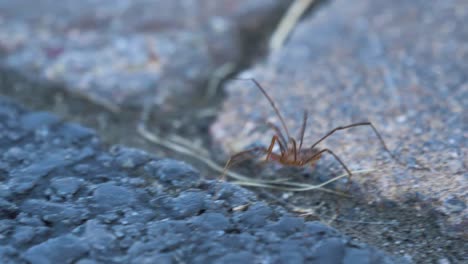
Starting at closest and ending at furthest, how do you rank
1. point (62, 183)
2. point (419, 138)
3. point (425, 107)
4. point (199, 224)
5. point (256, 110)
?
point (199, 224)
point (62, 183)
point (419, 138)
point (425, 107)
point (256, 110)

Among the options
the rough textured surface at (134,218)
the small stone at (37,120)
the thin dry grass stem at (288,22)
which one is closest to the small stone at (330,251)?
the rough textured surface at (134,218)

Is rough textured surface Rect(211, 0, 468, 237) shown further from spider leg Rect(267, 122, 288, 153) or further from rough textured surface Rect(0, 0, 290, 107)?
rough textured surface Rect(0, 0, 290, 107)

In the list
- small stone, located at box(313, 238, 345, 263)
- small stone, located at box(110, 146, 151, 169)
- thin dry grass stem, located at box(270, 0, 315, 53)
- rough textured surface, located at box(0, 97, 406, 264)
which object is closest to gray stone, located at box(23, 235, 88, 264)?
rough textured surface, located at box(0, 97, 406, 264)

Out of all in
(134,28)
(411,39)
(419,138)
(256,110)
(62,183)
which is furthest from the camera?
(134,28)

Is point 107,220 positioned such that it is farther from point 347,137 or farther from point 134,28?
point 134,28

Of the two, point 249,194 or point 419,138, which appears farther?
point 419,138

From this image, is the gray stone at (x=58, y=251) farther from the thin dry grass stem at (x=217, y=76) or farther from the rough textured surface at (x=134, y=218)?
the thin dry grass stem at (x=217, y=76)

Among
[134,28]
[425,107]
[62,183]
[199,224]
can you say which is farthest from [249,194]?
[134,28]

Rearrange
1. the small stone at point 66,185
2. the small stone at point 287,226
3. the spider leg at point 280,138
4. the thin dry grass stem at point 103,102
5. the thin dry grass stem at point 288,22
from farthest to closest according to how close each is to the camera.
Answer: the thin dry grass stem at point 288,22, the thin dry grass stem at point 103,102, the spider leg at point 280,138, the small stone at point 66,185, the small stone at point 287,226
